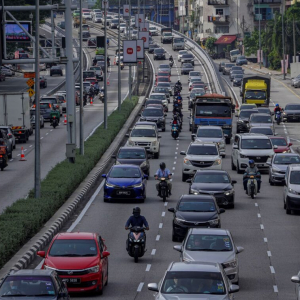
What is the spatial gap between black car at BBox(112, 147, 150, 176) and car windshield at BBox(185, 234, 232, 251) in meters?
19.6

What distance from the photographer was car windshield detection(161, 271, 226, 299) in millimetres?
17859

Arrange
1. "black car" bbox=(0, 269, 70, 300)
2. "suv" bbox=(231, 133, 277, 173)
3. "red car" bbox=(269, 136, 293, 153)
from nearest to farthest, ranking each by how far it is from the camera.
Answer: "black car" bbox=(0, 269, 70, 300) → "suv" bbox=(231, 133, 277, 173) → "red car" bbox=(269, 136, 293, 153)

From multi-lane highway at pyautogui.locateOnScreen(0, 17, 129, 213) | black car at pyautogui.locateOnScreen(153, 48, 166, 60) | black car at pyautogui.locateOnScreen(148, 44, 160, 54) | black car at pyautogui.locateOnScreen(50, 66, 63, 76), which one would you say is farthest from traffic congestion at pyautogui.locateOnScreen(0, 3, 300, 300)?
black car at pyautogui.locateOnScreen(148, 44, 160, 54)

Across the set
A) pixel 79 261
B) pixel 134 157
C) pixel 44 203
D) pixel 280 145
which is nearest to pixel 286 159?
pixel 134 157

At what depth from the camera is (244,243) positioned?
1134 inches

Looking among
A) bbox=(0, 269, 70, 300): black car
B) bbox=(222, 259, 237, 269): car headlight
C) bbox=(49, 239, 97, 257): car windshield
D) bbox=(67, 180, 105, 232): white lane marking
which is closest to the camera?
bbox=(0, 269, 70, 300): black car

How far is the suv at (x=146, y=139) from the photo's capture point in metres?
50.8

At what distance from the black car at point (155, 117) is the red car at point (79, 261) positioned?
42.9 m

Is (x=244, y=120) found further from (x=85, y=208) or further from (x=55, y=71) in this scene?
(x=55, y=71)

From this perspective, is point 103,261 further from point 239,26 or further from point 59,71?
point 239,26

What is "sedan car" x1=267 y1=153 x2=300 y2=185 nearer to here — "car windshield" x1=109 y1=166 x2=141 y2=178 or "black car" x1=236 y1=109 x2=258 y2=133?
"car windshield" x1=109 y1=166 x2=141 y2=178

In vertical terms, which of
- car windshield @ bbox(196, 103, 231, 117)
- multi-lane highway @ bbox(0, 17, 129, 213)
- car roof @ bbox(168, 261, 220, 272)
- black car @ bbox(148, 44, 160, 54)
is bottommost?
multi-lane highway @ bbox(0, 17, 129, 213)

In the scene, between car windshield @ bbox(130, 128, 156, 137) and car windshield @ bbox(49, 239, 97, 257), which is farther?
car windshield @ bbox(130, 128, 156, 137)

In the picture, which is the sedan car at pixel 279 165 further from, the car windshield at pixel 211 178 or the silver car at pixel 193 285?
the silver car at pixel 193 285
